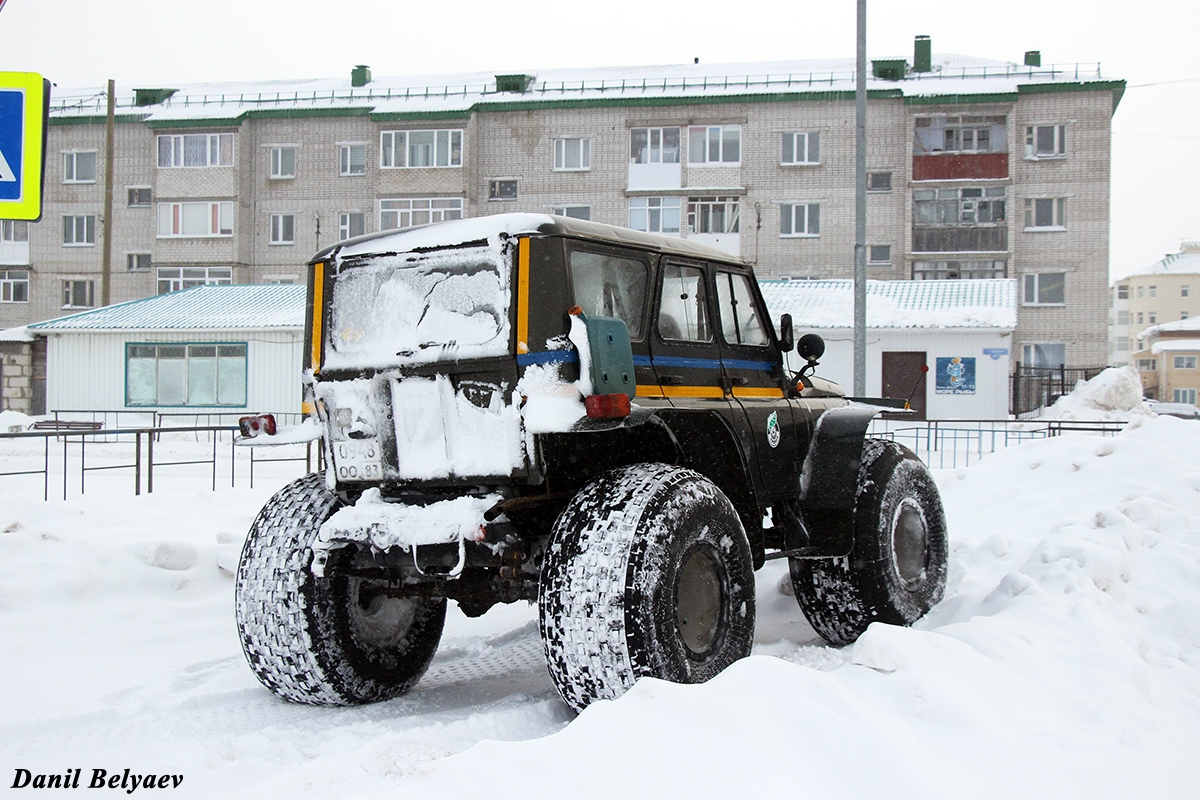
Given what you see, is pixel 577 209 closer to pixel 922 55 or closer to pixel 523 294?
pixel 922 55

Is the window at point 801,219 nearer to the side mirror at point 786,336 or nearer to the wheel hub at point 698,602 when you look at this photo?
the side mirror at point 786,336

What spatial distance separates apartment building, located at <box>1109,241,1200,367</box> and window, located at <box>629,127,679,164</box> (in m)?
78.8

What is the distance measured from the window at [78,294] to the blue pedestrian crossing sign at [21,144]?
137 feet

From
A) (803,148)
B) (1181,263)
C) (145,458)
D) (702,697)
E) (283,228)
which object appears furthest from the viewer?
(1181,263)

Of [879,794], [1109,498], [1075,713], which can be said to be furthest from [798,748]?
[1109,498]

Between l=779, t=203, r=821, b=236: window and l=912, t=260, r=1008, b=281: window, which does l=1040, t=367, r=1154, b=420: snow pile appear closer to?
l=912, t=260, r=1008, b=281: window

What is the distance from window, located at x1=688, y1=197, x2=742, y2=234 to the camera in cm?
3844

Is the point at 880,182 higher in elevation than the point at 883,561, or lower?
higher

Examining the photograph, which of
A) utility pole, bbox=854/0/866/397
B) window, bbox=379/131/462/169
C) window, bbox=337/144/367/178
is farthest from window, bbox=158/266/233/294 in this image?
utility pole, bbox=854/0/866/397

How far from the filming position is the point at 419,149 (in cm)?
3934

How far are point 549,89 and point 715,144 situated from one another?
23.6 feet

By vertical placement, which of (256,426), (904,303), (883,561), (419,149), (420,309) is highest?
(419,149)

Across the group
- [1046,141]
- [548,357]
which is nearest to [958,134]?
Result: [1046,141]

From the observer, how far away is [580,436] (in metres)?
5.00
